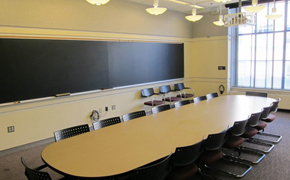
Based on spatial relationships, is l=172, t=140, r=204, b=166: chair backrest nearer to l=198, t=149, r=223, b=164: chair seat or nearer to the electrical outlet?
l=198, t=149, r=223, b=164: chair seat

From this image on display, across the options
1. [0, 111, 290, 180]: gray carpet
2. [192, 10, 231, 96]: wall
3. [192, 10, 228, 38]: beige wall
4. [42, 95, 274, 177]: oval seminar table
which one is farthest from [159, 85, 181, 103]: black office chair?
[0, 111, 290, 180]: gray carpet

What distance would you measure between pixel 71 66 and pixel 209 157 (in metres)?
3.67

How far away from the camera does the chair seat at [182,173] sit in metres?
2.59

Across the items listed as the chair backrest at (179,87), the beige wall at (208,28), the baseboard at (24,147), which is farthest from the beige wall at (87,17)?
the baseboard at (24,147)

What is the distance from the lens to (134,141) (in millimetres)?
2891

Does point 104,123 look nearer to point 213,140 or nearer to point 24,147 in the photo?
point 213,140

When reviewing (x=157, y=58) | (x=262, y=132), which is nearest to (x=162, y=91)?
(x=157, y=58)

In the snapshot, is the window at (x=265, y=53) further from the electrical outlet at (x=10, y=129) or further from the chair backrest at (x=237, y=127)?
the electrical outlet at (x=10, y=129)

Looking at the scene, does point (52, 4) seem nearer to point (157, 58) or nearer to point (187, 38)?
point (157, 58)

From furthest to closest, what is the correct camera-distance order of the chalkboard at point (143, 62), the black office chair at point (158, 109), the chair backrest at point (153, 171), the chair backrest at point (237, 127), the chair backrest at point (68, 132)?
the chalkboard at point (143, 62) → the black office chair at point (158, 109) → the chair backrest at point (237, 127) → the chair backrest at point (68, 132) → the chair backrest at point (153, 171)

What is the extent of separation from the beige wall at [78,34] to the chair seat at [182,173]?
3.41 m

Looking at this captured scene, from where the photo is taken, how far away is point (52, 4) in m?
4.99

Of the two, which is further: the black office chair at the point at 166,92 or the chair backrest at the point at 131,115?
Result: the black office chair at the point at 166,92

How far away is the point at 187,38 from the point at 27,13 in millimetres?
5549
